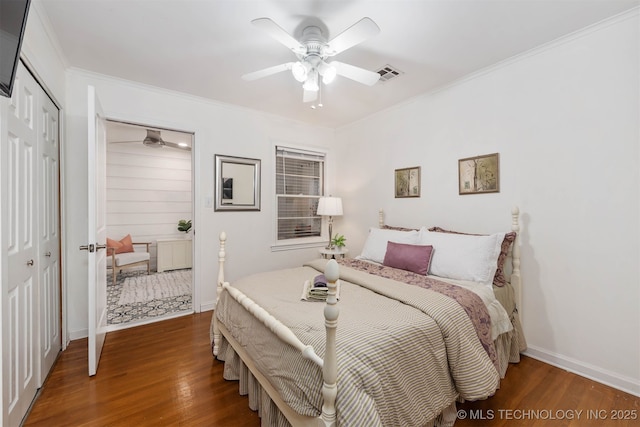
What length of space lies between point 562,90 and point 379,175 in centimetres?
194

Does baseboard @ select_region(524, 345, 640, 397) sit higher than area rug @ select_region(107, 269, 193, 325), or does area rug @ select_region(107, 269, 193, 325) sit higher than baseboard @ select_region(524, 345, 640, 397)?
area rug @ select_region(107, 269, 193, 325)

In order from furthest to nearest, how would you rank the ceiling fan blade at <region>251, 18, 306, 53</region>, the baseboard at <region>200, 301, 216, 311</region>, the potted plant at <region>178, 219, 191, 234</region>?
the potted plant at <region>178, 219, 191, 234</region> → the baseboard at <region>200, 301, 216, 311</region> → the ceiling fan blade at <region>251, 18, 306, 53</region>

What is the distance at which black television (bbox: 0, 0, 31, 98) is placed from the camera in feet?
3.28

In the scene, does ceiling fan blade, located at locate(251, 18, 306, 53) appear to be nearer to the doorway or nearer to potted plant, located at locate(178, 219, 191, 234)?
the doorway

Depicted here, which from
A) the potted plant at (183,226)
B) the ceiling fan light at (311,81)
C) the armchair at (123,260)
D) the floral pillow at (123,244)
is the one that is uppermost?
the ceiling fan light at (311,81)

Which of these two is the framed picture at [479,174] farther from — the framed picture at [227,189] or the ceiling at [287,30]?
the framed picture at [227,189]

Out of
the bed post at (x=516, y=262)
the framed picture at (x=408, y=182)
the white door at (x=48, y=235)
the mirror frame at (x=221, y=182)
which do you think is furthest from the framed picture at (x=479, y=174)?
the white door at (x=48, y=235)

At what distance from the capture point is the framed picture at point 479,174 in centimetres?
254

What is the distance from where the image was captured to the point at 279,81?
2.80 meters

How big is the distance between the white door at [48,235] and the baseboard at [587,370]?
370 cm

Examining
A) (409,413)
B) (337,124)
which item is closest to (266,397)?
(409,413)

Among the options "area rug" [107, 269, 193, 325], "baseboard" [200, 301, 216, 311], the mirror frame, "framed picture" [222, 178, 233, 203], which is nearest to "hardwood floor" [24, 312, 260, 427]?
"area rug" [107, 269, 193, 325]

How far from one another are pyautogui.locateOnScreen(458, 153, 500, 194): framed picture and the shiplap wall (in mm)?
5024

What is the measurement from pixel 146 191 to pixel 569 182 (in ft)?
20.0
